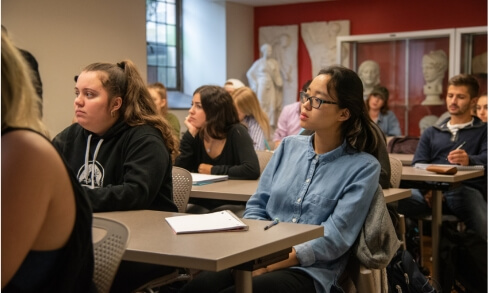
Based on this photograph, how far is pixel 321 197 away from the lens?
8.97 ft

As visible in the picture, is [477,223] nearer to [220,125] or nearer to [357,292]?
[220,125]

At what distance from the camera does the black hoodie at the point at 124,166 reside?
9.06ft

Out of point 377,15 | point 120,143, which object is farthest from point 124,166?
point 377,15

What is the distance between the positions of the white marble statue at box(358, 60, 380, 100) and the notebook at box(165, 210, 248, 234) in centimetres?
711

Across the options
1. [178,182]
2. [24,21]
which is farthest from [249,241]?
[24,21]

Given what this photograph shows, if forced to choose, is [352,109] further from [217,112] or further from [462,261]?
[217,112]

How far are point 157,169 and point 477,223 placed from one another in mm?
2564

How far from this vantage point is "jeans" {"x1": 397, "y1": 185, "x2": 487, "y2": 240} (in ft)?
15.2

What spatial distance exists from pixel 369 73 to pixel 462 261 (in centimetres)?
544

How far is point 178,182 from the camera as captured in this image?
3.24m

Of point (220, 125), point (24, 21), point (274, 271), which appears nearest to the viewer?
point (274, 271)

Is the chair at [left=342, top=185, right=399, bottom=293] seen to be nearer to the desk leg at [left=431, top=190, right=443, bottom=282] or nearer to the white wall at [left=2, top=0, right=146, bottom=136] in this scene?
the desk leg at [left=431, top=190, right=443, bottom=282]

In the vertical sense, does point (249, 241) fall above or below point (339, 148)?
below

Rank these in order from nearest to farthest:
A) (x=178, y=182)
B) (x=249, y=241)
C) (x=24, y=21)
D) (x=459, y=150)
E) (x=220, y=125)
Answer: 1. (x=249, y=241)
2. (x=178, y=182)
3. (x=220, y=125)
4. (x=459, y=150)
5. (x=24, y=21)
